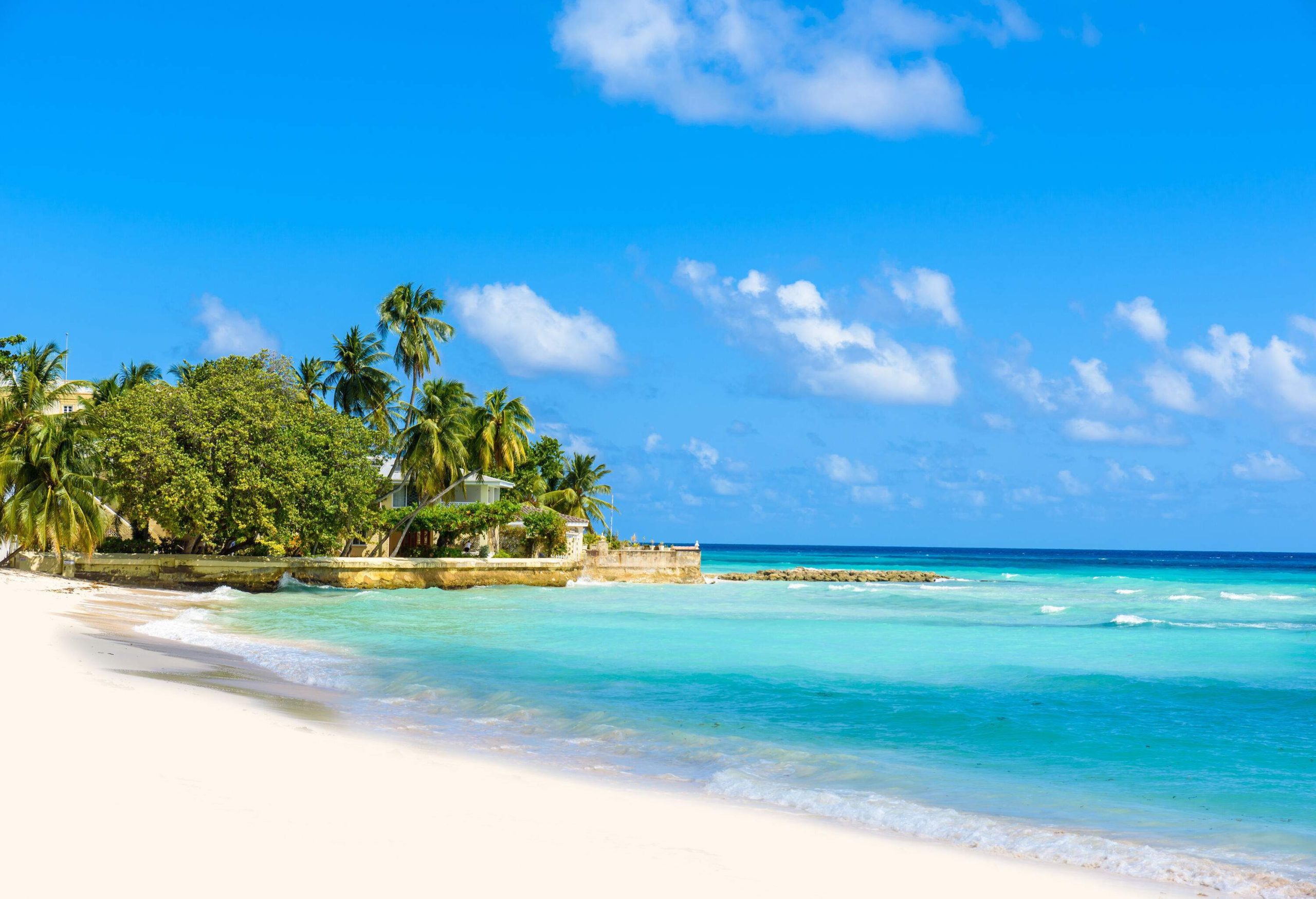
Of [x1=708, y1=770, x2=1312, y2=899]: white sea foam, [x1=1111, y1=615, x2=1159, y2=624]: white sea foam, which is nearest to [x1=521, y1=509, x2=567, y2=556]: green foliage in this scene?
[x1=1111, y1=615, x2=1159, y2=624]: white sea foam

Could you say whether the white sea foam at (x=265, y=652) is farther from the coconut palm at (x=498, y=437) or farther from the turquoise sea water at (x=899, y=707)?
the coconut palm at (x=498, y=437)

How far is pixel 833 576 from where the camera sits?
66750 millimetres

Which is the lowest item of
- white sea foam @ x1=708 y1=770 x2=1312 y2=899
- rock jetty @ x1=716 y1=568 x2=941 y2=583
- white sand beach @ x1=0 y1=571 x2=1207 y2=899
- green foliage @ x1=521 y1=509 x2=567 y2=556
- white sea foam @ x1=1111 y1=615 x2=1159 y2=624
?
rock jetty @ x1=716 y1=568 x2=941 y2=583

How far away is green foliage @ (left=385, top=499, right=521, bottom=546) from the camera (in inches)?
1656

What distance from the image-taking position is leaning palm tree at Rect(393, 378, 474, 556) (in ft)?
136

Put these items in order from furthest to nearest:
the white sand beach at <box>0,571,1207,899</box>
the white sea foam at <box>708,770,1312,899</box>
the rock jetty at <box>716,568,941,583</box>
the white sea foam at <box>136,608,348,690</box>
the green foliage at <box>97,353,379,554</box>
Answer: the rock jetty at <box>716,568,941,583</box> → the green foliage at <box>97,353,379,554</box> → the white sea foam at <box>136,608,348,690</box> → the white sea foam at <box>708,770,1312,899</box> → the white sand beach at <box>0,571,1207,899</box>

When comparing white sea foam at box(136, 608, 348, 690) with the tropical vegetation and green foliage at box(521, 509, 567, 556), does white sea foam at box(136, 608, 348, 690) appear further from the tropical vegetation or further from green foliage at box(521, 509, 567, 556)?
green foliage at box(521, 509, 567, 556)

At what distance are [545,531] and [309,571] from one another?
41.2ft

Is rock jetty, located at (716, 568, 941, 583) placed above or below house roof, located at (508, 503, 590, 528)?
below

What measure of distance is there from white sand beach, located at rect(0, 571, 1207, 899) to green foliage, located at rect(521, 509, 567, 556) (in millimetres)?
35187

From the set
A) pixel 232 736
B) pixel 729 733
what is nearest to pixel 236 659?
pixel 232 736

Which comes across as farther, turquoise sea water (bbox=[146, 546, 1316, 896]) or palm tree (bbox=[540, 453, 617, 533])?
palm tree (bbox=[540, 453, 617, 533])

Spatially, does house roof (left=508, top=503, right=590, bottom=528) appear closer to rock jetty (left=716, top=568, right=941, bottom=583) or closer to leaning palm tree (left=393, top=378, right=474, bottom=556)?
leaning palm tree (left=393, top=378, right=474, bottom=556)

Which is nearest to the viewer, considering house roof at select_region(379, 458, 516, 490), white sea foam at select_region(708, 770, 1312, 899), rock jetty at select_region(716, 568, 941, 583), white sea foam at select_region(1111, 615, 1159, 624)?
white sea foam at select_region(708, 770, 1312, 899)
